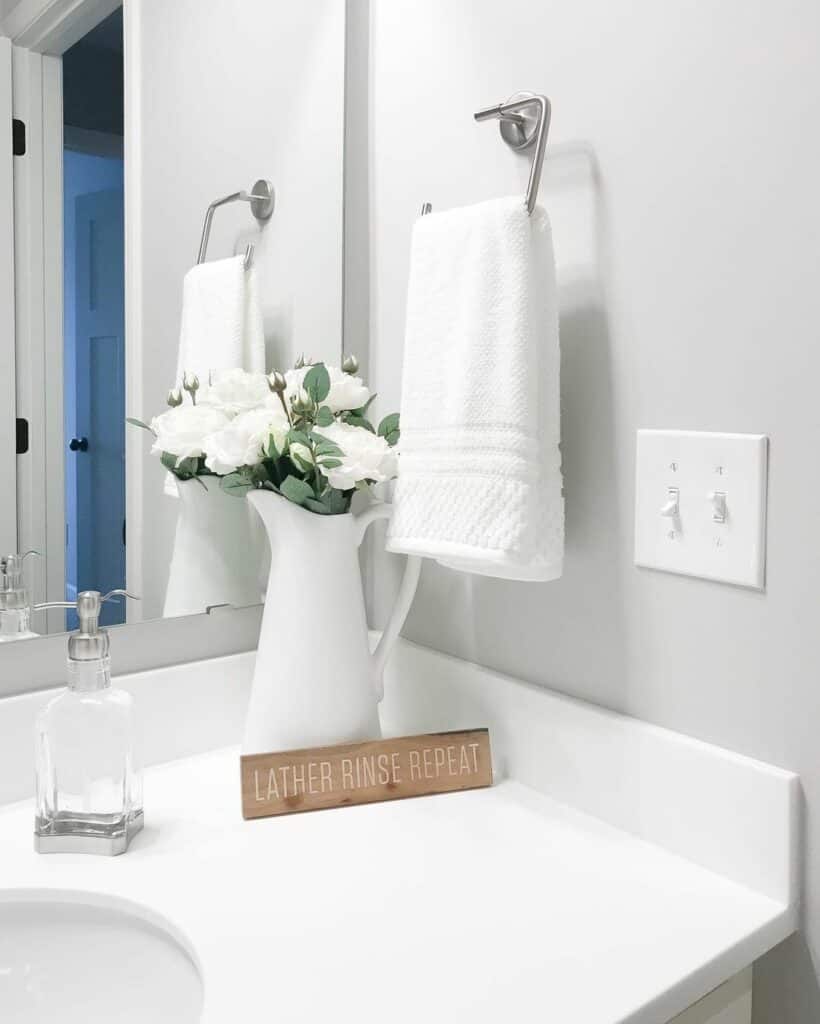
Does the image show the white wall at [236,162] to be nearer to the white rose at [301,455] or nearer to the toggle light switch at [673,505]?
the white rose at [301,455]

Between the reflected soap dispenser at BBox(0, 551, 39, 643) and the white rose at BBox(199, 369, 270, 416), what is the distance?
24cm

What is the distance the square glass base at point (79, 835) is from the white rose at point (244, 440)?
0.33 m

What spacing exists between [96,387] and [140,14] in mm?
406

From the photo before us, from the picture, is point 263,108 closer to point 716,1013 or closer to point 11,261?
point 11,261

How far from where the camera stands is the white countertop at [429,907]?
60 cm

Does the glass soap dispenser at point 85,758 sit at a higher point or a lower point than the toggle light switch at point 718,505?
lower

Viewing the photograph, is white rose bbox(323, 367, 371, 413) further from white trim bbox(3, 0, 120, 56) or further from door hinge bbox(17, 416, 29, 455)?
white trim bbox(3, 0, 120, 56)

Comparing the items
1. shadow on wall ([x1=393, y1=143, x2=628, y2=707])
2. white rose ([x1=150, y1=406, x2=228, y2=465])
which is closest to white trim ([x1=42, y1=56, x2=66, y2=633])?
white rose ([x1=150, y1=406, x2=228, y2=465])

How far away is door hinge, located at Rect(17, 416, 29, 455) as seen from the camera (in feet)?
3.06

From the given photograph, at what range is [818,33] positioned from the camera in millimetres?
680

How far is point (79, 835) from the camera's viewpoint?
0.78m

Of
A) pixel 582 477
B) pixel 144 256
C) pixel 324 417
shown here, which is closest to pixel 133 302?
pixel 144 256

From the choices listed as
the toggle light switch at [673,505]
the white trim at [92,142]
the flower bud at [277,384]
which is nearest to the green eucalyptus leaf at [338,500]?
the flower bud at [277,384]

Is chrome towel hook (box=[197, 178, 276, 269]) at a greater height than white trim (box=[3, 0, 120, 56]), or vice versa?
white trim (box=[3, 0, 120, 56])
